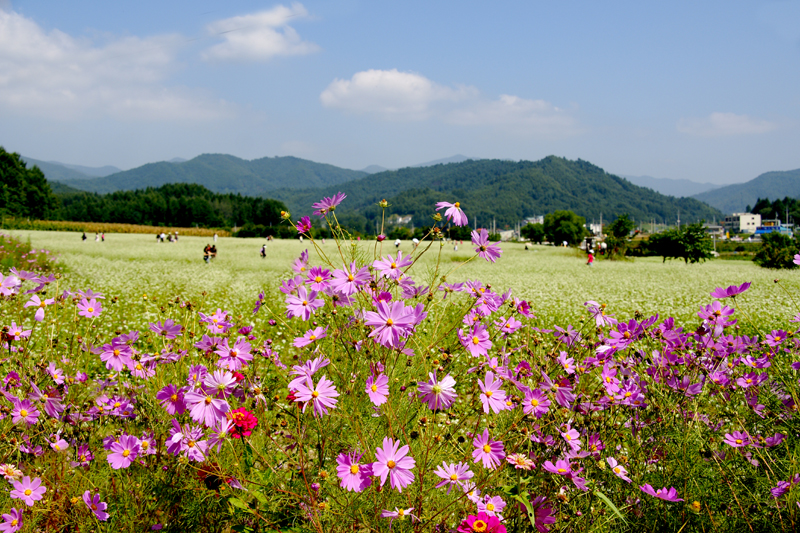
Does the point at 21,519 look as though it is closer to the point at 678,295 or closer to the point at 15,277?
the point at 15,277

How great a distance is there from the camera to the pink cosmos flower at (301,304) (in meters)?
1.81

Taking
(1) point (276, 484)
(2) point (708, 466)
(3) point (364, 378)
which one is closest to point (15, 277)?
(1) point (276, 484)

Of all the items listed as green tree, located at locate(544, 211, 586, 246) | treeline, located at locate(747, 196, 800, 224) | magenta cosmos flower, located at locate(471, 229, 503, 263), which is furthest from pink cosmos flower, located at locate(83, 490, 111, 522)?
treeline, located at locate(747, 196, 800, 224)

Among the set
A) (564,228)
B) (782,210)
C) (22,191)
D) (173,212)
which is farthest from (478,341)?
(782,210)

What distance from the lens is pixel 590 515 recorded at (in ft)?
6.50

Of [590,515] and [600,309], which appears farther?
[600,309]

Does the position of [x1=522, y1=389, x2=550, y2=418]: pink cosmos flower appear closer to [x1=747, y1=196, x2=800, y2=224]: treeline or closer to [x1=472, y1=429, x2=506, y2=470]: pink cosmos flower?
[x1=472, y1=429, x2=506, y2=470]: pink cosmos flower

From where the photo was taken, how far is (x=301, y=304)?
1.91 m

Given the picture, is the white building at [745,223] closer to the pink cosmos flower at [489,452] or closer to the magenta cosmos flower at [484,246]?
the magenta cosmos flower at [484,246]

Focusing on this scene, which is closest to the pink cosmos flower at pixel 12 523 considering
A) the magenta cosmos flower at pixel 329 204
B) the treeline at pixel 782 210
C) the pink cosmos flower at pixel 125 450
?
the pink cosmos flower at pixel 125 450

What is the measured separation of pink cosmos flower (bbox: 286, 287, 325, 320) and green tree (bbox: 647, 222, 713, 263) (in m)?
35.8

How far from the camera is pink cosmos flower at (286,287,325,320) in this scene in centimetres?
181

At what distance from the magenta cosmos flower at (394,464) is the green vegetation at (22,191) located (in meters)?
83.1

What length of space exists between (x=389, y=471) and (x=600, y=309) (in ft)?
4.86
